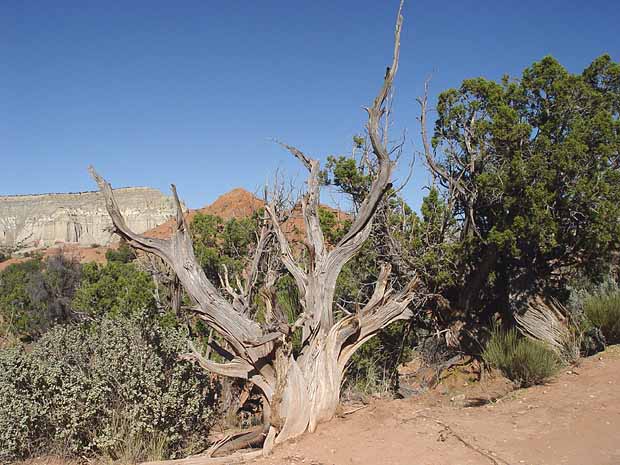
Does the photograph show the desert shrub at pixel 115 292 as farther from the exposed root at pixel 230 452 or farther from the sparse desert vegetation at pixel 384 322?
the exposed root at pixel 230 452

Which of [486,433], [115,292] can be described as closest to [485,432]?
[486,433]

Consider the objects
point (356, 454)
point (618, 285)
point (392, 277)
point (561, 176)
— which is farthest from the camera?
point (618, 285)

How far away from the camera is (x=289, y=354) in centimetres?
625

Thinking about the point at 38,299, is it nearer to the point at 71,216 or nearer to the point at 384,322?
the point at 384,322

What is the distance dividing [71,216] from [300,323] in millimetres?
80805

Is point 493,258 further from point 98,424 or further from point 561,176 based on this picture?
point 98,424

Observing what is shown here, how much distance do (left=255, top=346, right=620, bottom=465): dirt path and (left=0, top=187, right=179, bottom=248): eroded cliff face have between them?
2822 inches

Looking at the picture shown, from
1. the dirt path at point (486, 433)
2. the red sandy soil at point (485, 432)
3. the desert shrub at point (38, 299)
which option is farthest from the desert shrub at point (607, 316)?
the desert shrub at point (38, 299)

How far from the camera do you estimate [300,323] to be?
659cm

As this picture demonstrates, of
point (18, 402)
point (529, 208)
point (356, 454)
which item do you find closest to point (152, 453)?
point (18, 402)

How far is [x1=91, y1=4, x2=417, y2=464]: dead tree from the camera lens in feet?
20.0

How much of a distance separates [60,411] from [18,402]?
1.70 feet

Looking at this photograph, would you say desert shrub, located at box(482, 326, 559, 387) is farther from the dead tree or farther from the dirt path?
the dead tree

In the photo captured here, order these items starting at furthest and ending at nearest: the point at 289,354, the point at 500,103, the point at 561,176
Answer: the point at 500,103 → the point at 561,176 → the point at 289,354
